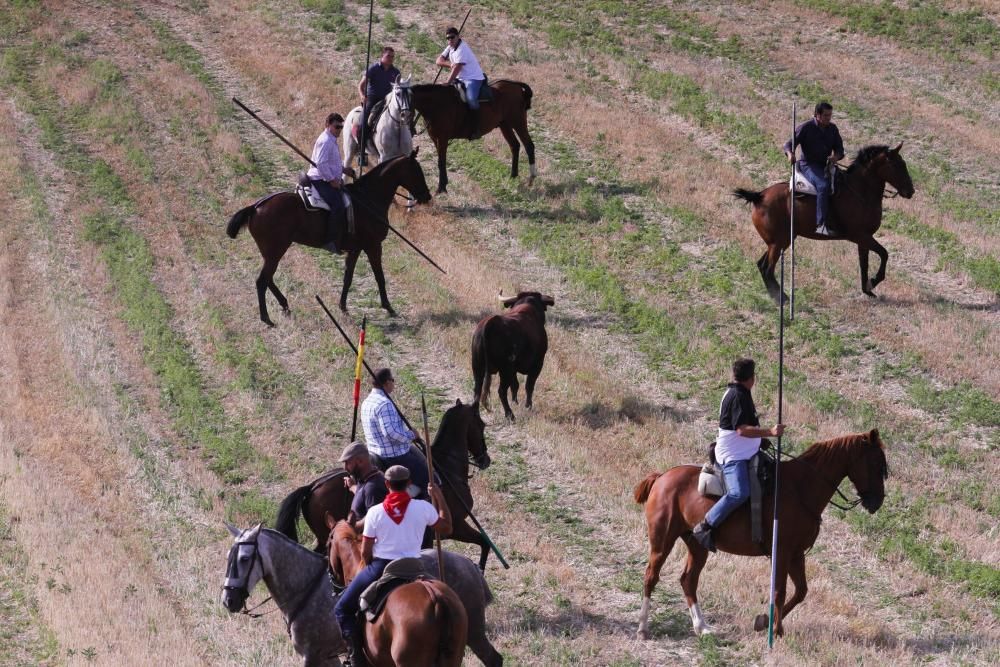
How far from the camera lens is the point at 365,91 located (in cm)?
2748

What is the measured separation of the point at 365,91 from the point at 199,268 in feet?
16.5

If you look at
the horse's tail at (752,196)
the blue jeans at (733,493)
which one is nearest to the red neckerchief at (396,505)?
the blue jeans at (733,493)

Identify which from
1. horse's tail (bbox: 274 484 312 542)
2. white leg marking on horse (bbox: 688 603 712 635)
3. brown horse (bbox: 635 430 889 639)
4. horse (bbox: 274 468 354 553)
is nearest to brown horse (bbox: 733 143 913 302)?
brown horse (bbox: 635 430 889 639)

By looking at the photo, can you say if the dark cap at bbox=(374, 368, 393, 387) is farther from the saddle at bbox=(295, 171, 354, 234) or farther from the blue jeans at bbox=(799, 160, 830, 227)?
the blue jeans at bbox=(799, 160, 830, 227)

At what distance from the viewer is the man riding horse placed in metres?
27.4

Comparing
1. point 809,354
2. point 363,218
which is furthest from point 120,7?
point 809,354

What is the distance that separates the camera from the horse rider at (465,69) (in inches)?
1083

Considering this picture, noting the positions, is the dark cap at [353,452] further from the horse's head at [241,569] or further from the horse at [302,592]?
the horse's head at [241,569]

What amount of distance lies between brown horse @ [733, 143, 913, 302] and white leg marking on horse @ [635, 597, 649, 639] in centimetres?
1020

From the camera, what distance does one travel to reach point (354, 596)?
11.5m

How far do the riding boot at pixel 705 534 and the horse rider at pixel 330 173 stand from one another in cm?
1041

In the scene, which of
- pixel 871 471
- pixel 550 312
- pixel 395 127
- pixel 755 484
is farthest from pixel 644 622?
pixel 395 127

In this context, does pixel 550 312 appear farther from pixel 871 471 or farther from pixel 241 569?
pixel 241 569

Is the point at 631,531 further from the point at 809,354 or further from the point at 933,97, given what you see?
the point at 933,97
